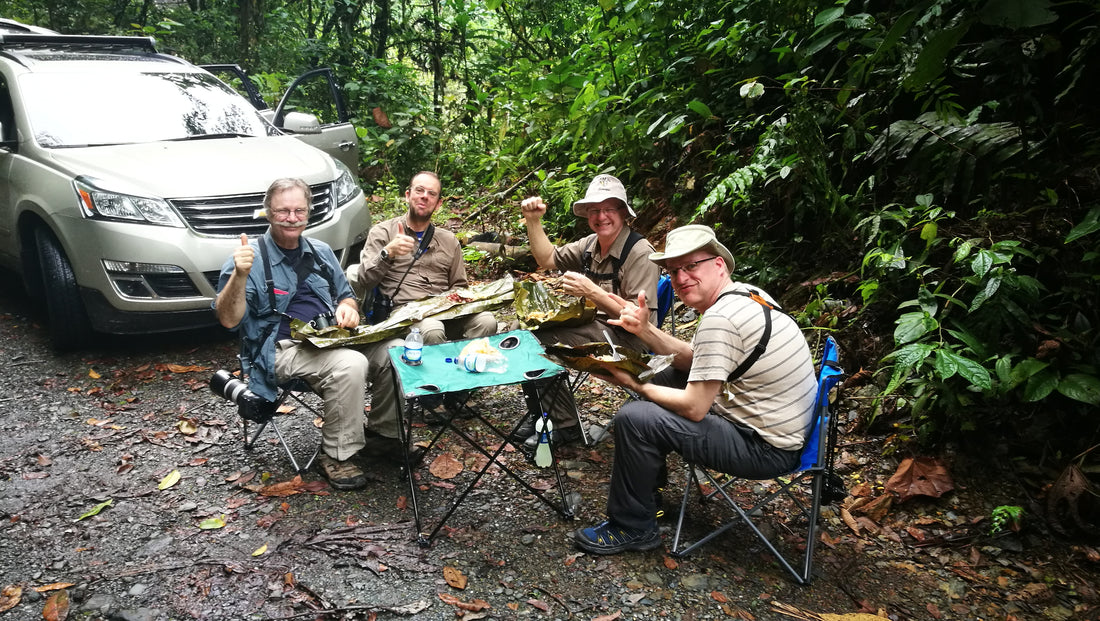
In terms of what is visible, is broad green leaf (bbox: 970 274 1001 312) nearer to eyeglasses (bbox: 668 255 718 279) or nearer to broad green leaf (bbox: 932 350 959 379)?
broad green leaf (bbox: 932 350 959 379)

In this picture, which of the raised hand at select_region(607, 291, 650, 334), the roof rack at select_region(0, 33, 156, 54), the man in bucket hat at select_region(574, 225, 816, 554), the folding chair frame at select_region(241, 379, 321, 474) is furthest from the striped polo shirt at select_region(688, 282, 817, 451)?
the roof rack at select_region(0, 33, 156, 54)

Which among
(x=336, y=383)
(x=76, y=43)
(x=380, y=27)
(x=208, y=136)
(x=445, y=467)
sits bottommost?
(x=445, y=467)

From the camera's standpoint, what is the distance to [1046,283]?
3.55 meters

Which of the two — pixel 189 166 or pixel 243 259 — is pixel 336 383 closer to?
pixel 243 259

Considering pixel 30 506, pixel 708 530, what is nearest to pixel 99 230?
pixel 30 506

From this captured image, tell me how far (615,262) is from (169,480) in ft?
8.63

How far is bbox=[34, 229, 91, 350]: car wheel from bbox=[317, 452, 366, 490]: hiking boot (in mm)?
2558

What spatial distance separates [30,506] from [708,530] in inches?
127

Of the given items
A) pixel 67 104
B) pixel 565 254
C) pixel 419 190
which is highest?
pixel 67 104

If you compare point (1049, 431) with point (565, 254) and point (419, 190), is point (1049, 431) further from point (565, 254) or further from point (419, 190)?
point (419, 190)

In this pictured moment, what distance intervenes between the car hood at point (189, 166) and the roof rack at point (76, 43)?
1.63 metres

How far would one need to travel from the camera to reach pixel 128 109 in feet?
17.7

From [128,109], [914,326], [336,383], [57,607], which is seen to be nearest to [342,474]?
[336,383]

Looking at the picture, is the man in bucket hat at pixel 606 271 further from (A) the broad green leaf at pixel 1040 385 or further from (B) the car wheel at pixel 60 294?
(B) the car wheel at pixel 60 294
